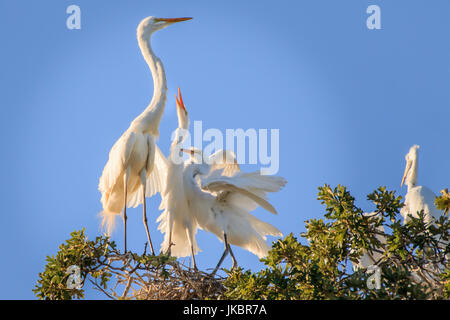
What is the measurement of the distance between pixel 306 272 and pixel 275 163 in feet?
10.1

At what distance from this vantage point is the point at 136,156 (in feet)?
25.1

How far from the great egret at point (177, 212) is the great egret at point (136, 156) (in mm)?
365

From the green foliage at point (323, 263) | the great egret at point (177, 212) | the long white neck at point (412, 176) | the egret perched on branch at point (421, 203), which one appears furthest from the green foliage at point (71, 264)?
the long white neck at point (412, 176)

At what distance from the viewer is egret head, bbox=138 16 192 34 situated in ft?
28.7

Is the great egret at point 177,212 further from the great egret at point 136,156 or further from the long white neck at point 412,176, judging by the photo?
the long white neck at point 412,176

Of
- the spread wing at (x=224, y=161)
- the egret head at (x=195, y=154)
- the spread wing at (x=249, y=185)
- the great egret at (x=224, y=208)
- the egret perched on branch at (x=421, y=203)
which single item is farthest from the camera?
the egret perched on branch at (x=421, y=203)

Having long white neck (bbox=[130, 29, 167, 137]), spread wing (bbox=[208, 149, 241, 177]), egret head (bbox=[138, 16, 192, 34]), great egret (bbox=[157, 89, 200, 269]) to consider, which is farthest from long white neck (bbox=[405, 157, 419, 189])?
long white neck (bbox=[130, 29, 167, 137])

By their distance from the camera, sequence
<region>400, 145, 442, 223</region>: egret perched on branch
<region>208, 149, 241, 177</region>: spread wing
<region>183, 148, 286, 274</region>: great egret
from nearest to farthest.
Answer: <region>183, 148, 286, 274</region>: great egret, <region>208, 149, 241, 177</region>: spread wing, <region>400, 145, 442, 223</region>: egret perched on branch

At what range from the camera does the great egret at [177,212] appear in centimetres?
835

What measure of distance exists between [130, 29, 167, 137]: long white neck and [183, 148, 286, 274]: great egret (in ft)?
2.90

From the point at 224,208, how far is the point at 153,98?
1.69m

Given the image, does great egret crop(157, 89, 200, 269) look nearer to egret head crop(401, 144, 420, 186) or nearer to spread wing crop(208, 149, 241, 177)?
spread wing crop(208, 149, 241, 177)

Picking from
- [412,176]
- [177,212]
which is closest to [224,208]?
[177,212]
